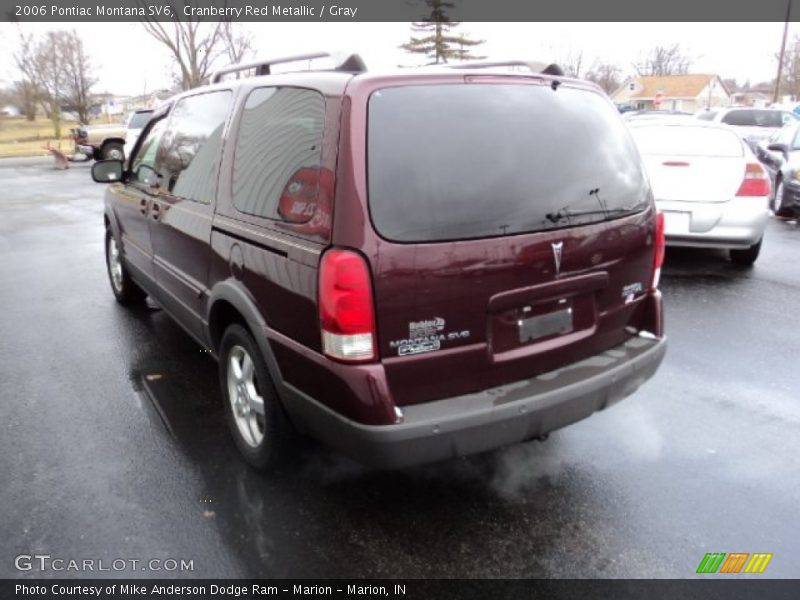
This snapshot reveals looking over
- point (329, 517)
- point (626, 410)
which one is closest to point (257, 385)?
point (329, 517)

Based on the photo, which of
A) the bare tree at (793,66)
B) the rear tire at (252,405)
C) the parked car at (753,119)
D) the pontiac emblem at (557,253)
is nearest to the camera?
the pontiac emblem at (557,253)

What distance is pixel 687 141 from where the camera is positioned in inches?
271

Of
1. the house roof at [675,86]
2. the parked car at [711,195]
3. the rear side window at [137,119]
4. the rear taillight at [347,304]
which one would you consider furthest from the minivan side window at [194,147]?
the house roof at [675,86]

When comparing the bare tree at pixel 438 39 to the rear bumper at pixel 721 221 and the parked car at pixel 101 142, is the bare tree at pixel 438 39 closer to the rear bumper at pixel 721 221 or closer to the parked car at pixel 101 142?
the parked car at pixel 101 142

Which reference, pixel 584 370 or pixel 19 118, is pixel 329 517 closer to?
pixel 584 370

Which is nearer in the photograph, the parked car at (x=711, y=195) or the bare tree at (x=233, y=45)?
the parked car at (x=711, y=195)

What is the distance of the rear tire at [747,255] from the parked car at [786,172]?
3.26 meters

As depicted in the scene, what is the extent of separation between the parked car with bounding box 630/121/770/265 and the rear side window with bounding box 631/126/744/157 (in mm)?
22

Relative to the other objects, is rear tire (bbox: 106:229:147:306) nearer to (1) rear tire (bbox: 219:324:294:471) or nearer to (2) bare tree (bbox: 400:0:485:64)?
(1) rear tire (bbox: 219:324:294:471)

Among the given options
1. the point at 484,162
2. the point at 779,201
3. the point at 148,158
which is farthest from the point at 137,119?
the point at 484,162

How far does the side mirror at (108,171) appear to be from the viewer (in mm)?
5223

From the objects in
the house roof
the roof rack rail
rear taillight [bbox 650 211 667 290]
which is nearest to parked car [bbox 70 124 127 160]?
the roof rack rail

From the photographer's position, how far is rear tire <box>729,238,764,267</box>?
7.15 m

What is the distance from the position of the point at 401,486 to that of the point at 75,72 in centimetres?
6182
